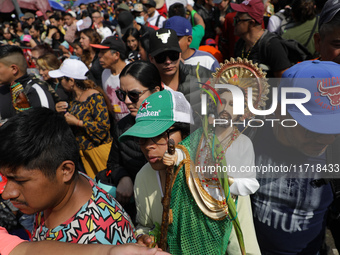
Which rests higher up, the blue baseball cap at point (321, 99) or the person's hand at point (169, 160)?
the blue baseball cap at point (321, 99)

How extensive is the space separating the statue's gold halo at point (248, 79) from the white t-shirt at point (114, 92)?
2027 mm

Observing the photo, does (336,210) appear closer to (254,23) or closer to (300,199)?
(300,199)

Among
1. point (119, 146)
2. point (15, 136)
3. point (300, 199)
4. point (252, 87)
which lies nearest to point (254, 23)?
point (252, 87)

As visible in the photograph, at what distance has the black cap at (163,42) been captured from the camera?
312 cm

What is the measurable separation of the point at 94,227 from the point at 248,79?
3.89ft

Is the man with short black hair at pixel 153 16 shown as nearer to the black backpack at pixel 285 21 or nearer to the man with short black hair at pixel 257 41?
the black backpack at pixel 285 21

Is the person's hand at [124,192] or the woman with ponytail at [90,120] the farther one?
the woman with ponytail at [90,120]

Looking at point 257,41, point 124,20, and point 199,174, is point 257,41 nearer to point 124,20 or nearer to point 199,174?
point 199,174

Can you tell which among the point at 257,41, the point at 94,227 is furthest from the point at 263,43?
the point at 94,227

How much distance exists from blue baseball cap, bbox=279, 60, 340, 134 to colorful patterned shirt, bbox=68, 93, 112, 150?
2.44 metres

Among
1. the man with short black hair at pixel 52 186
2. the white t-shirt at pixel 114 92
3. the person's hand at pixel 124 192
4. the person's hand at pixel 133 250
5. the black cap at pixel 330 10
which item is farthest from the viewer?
the white t-shirt at pixel 114 92

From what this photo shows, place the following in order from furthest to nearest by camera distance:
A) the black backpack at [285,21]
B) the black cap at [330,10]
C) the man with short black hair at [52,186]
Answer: the black backpack at [285,21] < the black cap at [330,10] < the man with short black hair at [52,186]

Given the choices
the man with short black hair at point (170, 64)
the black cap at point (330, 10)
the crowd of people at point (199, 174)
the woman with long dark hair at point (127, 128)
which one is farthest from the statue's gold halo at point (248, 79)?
the man with short black hair at point (170, 64)

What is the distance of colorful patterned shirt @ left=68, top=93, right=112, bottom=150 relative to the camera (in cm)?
349
